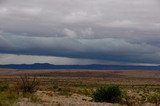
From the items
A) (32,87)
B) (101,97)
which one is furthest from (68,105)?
(32,87)

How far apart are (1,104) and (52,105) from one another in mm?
4317

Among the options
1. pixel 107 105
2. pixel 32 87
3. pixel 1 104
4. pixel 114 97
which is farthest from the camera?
pixel 32 87

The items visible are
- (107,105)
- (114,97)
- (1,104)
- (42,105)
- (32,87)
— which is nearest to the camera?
(1,104)

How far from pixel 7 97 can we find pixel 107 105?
949 centimetres

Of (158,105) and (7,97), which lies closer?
(158,105)

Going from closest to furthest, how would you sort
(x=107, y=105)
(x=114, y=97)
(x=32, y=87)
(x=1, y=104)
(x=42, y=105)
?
(x=1, y=104), (x=42, y=105), (x=107, y=105), (x=114, y=97), (x=32, y=87)

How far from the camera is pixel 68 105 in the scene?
114 feet

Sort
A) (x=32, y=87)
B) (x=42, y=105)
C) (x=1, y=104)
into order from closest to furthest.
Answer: (x=1, y=104), (x=42, y=105), (x=32, y=87)

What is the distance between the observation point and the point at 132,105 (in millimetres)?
32375

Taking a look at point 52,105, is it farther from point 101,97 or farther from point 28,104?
point 101,97

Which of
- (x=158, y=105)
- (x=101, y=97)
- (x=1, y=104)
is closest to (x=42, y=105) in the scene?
(x=1, y=104)

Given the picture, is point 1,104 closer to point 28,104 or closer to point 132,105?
point 28,104

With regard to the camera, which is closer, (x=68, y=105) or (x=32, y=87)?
(x=68, y=105)

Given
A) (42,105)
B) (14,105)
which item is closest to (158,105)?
(42,105)
